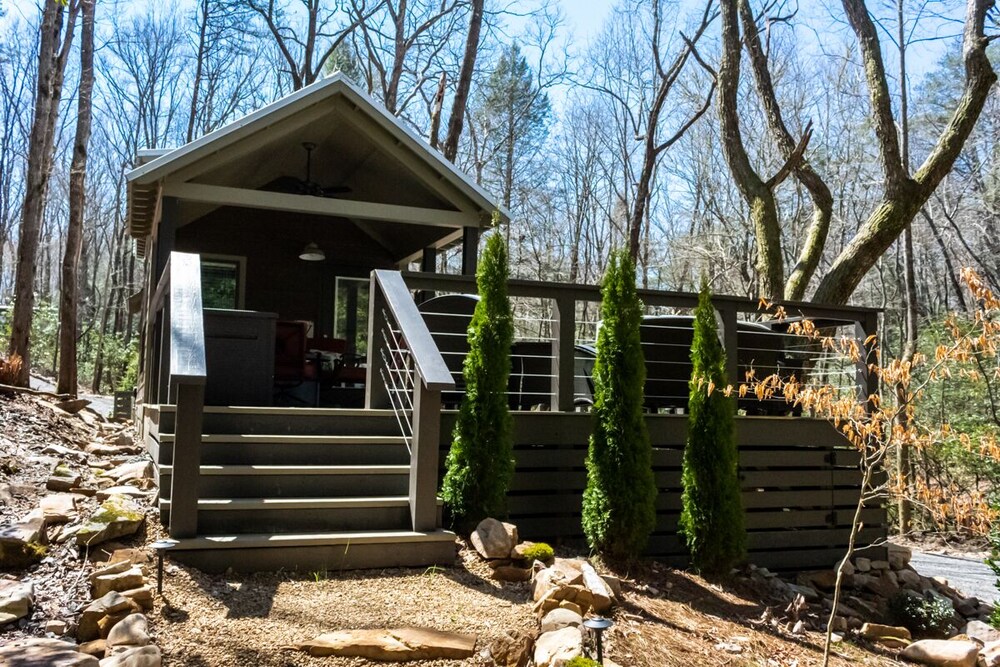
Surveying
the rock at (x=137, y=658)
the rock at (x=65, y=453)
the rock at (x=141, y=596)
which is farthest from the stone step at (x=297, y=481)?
the rock at (x=65, y=453)

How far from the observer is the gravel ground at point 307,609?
10.4ft

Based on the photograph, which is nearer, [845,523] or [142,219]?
[845,523]

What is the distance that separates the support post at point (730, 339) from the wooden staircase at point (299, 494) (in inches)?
103

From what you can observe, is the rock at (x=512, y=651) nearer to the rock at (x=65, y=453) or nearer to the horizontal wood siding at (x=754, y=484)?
the horizontal wood siding at (x=754, y=484)

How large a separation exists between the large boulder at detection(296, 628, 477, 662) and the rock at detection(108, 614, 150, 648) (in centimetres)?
60

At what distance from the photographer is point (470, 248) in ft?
28.1

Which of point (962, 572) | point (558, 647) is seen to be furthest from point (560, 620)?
point (962, 572)

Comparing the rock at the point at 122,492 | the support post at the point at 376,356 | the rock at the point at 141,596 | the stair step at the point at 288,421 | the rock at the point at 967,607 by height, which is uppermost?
the support post at the point at 376,356

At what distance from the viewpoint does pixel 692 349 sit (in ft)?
17.9

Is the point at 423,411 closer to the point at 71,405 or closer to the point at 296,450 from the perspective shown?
the point at 296,450

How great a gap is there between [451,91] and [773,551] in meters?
18.0

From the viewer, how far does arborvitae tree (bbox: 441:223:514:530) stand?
489cm

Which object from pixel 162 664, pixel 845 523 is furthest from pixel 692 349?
pixel 162 664

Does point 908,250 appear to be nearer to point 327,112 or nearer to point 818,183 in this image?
point 818,183
